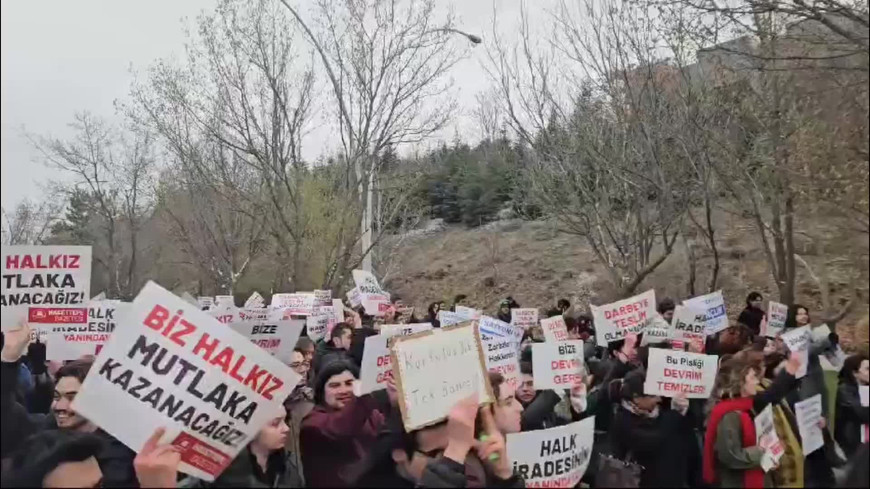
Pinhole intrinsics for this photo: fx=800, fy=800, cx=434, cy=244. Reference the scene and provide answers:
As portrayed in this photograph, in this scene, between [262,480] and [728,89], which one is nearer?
[262,480]

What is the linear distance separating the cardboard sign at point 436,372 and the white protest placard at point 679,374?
1718 millimetres

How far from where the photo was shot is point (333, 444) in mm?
4711

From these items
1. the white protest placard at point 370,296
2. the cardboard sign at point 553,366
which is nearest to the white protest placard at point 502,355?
the cardboard sign at point 553,366

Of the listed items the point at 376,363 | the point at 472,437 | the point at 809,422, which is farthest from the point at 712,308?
the point at 472,437

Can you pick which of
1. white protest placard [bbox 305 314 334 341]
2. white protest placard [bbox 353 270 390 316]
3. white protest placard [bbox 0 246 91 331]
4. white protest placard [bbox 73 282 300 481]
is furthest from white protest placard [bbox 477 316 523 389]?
white protest placard [bbox 353 270 390 316]

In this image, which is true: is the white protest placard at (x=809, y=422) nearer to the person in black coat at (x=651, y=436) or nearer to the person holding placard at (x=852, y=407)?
the person holding placard at (x=852, y=407)

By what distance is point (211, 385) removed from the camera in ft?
12.7

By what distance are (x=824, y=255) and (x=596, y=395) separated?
212cm

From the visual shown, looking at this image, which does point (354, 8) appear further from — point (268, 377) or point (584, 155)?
point (268, 377)

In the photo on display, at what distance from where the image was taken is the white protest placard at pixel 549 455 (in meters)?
4.68

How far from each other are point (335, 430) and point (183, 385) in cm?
120

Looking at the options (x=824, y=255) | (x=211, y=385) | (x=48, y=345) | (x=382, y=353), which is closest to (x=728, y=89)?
(x=824, y=255)

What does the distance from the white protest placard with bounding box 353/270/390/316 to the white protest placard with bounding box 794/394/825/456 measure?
27.8 ft

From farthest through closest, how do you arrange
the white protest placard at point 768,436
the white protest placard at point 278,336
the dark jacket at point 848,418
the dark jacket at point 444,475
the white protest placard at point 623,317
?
the white protest placard at point 623,317
the white protest placard at point 278,336
the dark jacket at point 848,418
the white protest placard at point 768,436
the dark jacket at point 444,475
